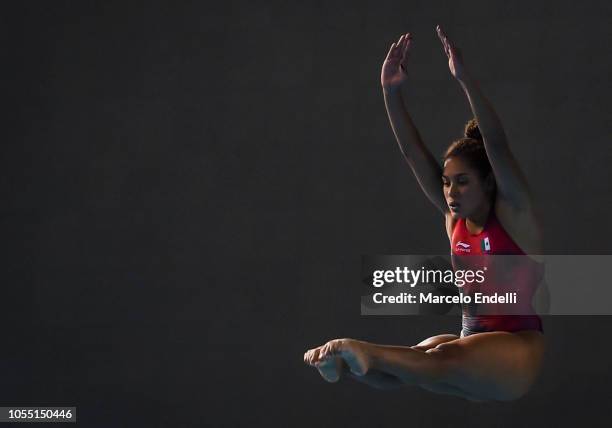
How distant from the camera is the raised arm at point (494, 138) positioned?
2.98 metres

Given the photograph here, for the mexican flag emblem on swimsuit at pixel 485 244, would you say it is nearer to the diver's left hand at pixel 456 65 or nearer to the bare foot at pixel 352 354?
the diver's left hand at pixel 456 65

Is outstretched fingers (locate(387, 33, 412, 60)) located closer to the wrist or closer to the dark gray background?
the wrist

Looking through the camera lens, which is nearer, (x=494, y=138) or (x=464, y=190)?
(x=494, y=138)

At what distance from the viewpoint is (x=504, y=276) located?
130 inches

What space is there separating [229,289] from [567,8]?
2879mm

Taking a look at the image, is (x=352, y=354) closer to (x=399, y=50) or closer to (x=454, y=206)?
→ (x=454, y=206)

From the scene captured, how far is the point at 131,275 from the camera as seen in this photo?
19.1ft

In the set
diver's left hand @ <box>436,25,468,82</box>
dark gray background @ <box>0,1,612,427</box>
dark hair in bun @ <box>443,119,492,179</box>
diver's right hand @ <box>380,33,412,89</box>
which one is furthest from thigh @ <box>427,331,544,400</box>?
dark gray background @ <box>0,1,612,427</box>

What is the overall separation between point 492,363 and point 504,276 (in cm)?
39

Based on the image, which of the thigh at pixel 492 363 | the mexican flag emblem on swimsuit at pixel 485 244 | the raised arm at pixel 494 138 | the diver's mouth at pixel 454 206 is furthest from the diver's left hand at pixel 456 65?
the thigh at pixel 492 363

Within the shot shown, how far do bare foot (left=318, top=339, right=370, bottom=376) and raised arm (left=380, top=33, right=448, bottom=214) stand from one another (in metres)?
1.01

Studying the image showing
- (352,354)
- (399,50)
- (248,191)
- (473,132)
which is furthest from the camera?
(248,191)

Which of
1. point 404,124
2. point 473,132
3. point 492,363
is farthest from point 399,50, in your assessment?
point 492,363

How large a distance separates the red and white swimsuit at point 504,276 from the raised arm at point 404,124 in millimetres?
314
